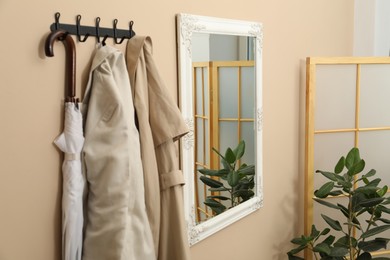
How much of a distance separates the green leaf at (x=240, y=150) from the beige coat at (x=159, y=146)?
1.75 feet

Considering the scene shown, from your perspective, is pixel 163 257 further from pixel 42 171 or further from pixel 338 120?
pixel 338 120

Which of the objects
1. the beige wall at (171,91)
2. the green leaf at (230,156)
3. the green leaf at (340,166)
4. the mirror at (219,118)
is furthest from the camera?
the green leaf at (340,166)

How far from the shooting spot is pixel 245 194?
1838mm

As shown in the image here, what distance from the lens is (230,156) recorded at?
1.73 m

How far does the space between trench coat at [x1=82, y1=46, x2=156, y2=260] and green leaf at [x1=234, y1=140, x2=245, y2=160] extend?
2.32 ft

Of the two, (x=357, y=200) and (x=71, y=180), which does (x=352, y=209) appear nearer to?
(x=357, y=200)

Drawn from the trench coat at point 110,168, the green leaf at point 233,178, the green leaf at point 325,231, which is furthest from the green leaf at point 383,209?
the trench coat at point 110,168

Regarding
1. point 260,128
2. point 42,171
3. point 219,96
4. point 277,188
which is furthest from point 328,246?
point 42,171

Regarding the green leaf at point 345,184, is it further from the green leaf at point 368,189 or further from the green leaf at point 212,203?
the green leaf at point 212,203

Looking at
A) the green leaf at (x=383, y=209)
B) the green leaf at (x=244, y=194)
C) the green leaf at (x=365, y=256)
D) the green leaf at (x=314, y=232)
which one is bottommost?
the green leaf at (x=365, y=256)

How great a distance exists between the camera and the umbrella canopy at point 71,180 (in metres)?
1.04

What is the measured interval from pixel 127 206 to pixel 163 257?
0.90ft

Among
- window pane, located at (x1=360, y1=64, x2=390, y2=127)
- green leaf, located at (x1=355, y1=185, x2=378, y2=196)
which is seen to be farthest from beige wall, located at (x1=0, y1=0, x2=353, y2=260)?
green leaf, located at (x1=355, y1=185, x2=378, y2=196)

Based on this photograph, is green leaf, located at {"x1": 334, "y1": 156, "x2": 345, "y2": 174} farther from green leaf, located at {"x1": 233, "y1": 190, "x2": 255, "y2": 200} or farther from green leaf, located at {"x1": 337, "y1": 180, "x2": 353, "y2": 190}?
green leaf, located at {"x1": 233, "y1": 190, "x2": 255, "y2": 200}
